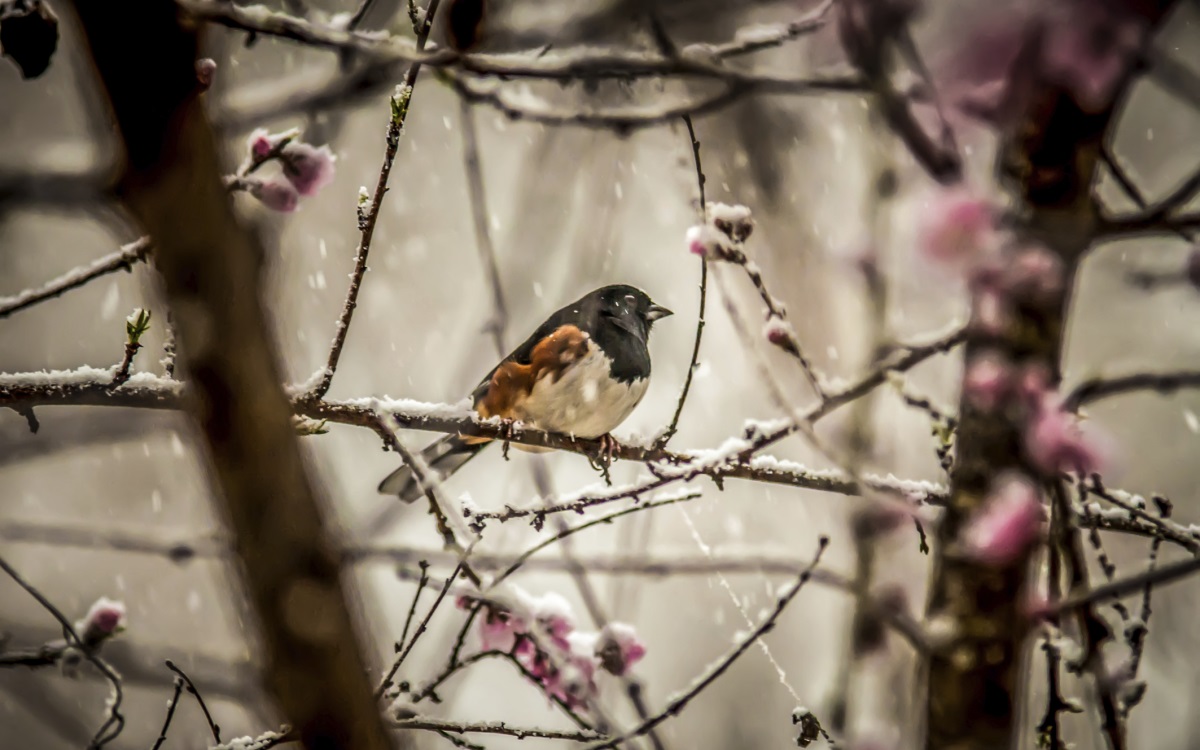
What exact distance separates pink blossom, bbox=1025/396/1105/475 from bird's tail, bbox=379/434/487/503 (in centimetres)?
208

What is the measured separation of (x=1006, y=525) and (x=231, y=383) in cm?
93

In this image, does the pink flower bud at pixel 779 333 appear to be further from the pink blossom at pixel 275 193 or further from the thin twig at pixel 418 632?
the pink blossom at pixel 275 193

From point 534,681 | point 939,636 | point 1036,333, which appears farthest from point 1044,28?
point 534,681

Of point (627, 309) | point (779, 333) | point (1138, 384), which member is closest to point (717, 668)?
point (779, 333)

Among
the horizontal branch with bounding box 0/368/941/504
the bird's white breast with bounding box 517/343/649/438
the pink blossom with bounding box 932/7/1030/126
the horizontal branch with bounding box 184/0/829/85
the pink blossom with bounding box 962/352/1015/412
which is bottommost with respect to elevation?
the pink blossom with bounding box 962/352/1015/412

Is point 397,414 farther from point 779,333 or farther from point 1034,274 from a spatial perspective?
point 1034,274

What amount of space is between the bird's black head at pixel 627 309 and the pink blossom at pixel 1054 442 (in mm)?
2301

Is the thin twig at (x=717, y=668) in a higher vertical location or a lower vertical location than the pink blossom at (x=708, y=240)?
lower

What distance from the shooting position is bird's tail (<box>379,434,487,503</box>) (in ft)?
9.87

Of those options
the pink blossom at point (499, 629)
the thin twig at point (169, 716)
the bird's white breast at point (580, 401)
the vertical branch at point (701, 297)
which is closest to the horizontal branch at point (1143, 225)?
the vertical branch at point (701, 297)

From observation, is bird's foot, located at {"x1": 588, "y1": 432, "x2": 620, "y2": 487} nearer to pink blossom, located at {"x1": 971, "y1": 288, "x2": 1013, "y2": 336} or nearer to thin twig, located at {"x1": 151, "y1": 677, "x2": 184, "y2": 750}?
thin twig, located at {"x1": 151, "y1": 677, "x2": 184, "y2": 750}

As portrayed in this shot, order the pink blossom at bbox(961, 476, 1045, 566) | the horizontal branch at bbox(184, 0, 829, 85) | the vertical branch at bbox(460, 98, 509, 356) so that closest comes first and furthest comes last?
the pink blossom at bbox(961, 476, 1045, 566) → the horizontal branch at bbox(184, 0, 829, 85) → the vertical branch at bbox(460, 98, 509, 356)

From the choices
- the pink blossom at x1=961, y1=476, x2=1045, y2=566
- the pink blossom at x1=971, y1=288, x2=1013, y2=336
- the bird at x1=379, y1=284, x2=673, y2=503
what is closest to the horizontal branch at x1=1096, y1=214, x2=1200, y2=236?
the pink blossom at x1=971, y1=288, x2=1013, y2=336

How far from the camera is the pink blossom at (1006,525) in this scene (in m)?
1.11
